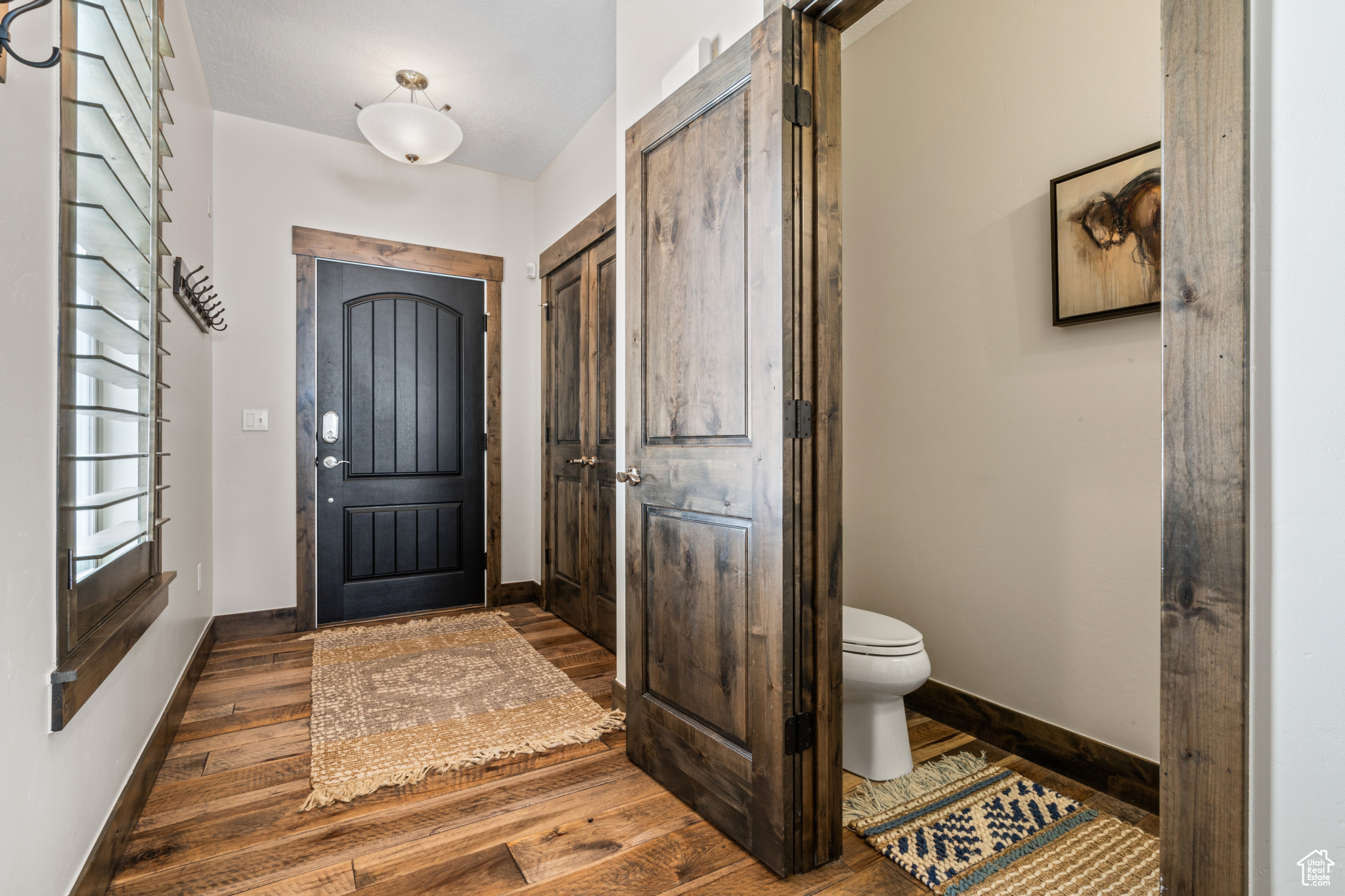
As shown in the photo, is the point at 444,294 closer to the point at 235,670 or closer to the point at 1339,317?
the point at 235,670

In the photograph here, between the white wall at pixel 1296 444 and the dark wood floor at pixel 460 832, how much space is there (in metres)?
0.93

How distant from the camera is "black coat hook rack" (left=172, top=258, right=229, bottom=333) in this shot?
2250 millimetres

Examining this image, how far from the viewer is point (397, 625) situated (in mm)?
3518

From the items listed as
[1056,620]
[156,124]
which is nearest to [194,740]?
[156,124]

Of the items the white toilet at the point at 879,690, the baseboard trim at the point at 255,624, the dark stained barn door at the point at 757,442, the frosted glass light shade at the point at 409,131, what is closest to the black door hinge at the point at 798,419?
the dark stained barn door at the point at 757,442

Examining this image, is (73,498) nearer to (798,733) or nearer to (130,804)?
(130,804)

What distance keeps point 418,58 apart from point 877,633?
3045mm

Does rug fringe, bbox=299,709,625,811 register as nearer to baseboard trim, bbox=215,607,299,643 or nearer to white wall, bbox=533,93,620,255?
baseboard trim, bbox=215,607,299,643

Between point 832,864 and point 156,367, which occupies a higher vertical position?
point 156,367

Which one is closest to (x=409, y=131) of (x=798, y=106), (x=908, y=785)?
(x=798, y=106)

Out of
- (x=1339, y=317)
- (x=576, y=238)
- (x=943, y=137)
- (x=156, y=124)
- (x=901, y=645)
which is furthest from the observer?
(x=576, y=238)

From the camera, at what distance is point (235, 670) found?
9.29 ft

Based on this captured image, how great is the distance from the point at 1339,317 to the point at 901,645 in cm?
135

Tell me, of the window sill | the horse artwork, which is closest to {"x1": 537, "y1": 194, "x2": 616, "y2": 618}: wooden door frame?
the window sill
